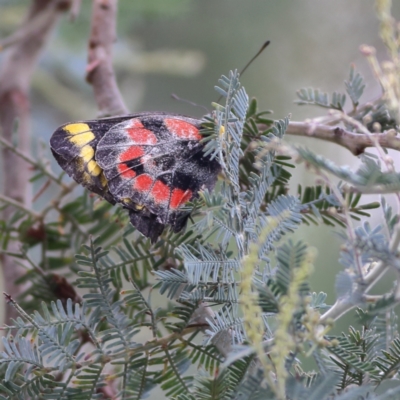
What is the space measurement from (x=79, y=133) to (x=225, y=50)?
1.08 meters

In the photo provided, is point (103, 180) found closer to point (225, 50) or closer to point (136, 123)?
point (136, 123)

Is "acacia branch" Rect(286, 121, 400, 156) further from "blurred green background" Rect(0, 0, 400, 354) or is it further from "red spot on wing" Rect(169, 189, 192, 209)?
"blurred green background" Rect(0, 0, 400, 354)

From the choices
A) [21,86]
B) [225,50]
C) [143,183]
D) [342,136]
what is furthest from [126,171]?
[225,50]

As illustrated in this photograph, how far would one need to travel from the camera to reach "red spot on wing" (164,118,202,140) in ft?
1.57

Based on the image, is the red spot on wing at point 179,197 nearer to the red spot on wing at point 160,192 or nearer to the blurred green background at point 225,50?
the red spot on wing at point 160,192

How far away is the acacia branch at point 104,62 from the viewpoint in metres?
0.65

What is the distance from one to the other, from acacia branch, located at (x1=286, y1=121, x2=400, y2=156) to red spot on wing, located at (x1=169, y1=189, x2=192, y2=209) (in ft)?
0.34

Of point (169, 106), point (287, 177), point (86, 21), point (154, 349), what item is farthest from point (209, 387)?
point (169, 106)

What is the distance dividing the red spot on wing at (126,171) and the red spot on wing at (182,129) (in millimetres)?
49

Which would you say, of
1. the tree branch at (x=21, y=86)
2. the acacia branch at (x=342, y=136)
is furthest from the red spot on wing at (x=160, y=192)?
the tree branch at (x=21, y=86)

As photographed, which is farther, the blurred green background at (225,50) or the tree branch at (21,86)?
the blurred green background at (225,50)

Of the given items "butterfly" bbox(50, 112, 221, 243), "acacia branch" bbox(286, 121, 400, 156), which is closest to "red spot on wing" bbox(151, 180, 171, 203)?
"butterfly" bbox(50, 112, 221, 243)

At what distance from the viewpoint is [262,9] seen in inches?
60.0

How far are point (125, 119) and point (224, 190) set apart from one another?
6.6 inches
